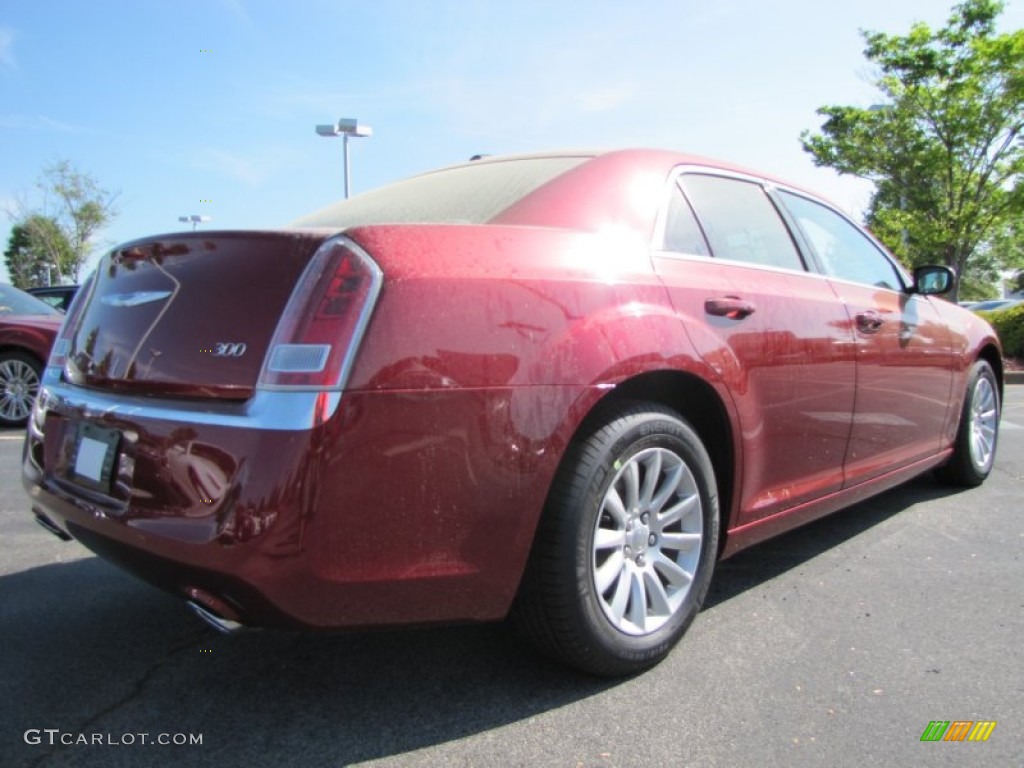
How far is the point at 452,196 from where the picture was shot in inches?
103

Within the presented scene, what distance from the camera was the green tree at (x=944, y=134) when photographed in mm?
13727

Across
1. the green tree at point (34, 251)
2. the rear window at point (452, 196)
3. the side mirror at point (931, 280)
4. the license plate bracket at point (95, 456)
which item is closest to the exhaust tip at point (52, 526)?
the license plate bracket at point (95, 456)

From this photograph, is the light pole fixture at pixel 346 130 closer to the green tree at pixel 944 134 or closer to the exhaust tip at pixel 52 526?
the green tree at pixel 944 134

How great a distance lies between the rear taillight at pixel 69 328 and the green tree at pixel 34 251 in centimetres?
2545

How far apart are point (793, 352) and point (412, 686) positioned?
170 cm

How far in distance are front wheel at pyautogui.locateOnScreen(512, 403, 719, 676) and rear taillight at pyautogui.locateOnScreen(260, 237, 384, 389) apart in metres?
0.67

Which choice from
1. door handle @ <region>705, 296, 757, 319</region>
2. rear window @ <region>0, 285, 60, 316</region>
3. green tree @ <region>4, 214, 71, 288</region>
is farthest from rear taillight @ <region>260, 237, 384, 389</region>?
green tree @ <region>4, 214, 71, 288</region>

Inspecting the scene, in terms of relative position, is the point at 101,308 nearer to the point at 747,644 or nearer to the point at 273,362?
the point at 273,362

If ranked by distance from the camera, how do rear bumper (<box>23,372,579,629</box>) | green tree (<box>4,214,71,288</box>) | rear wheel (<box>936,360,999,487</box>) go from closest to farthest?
1. rear bumper (<box>23,372,579,629</box>)
2. rear wheel (<box>936,360,999,487</box>)
3. green tree (<box>4,214,71,288</box>)

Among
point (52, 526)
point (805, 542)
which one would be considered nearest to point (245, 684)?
point (52, 526)

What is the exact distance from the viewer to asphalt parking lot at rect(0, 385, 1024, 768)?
1965 millimetres

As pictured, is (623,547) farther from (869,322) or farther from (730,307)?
(869,322)

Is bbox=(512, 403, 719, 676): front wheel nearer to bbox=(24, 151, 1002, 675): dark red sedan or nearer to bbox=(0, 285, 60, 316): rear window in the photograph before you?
bbox=(24, 151, 1002, 675): dark red sedan

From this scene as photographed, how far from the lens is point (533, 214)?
2.33m
